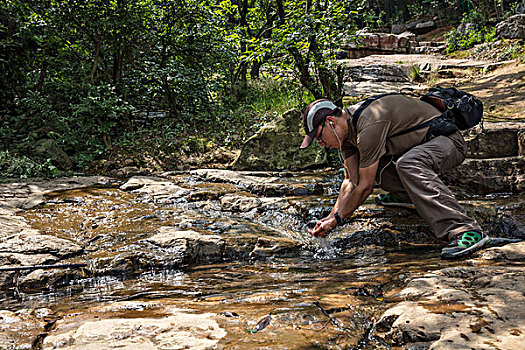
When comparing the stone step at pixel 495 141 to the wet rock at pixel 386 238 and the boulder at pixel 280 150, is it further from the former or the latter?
the boulder at pixel 280 150

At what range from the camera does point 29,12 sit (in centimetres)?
816

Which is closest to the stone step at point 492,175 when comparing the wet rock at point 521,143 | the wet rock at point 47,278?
the wet rock at point 521,143

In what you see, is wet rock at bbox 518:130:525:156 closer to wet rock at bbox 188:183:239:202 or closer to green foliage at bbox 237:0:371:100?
green foliage at bbox 237:0:371:100

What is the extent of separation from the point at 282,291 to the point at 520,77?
35.9ft

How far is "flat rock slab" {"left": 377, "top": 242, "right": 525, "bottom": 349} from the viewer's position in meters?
1.24

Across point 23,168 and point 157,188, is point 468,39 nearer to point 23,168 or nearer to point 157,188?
point 157,188

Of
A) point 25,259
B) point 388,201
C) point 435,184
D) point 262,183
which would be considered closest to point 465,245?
point 435,184

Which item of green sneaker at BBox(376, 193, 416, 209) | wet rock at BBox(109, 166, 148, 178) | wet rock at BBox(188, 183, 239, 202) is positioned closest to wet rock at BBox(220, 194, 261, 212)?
wet rock at BBox(188, 183, 239, 202)

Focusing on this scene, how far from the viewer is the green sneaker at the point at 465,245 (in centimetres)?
240

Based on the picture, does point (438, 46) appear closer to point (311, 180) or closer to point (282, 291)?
point (311, 180)

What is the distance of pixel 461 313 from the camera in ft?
4.67

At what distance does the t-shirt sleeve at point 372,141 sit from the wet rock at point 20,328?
2.44 meters

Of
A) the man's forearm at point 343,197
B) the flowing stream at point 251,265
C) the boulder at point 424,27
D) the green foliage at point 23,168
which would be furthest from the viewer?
the boulder at point 424,27

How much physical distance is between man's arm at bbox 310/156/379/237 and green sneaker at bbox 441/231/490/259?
0.76m
